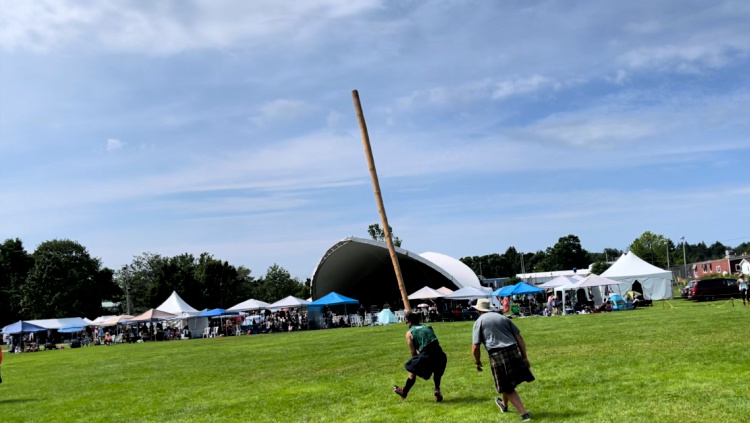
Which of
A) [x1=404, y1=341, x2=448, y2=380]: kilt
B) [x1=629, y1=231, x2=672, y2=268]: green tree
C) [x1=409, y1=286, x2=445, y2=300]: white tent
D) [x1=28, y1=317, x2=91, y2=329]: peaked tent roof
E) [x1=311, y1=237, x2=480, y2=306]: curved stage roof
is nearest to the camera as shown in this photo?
[x1=404, y1=341, x2=448, y2=380]: kilt

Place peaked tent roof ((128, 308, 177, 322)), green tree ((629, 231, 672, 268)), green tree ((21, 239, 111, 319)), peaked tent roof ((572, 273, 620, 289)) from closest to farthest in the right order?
peaked tent roof ((572, 273, 620, 289)) → peaked tent roof ((128, 308, 177, 322)) → green tree ((21, 239, 111, 319)) → green tree ((629, 231, 672, 268))

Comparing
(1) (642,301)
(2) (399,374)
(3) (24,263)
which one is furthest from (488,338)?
(3) (24,263)

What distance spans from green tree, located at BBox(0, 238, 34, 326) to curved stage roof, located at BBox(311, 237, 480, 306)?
39.9m

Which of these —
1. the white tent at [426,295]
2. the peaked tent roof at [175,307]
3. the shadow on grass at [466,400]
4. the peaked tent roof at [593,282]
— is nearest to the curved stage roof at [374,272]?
the white tent at [426,295]

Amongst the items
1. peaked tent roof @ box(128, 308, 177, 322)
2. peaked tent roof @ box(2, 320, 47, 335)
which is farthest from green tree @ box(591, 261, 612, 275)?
peaked tent roof @ box(2, 320, 47, 335)

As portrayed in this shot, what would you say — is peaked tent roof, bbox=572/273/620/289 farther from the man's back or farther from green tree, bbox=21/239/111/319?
green tree, bbox=21/239/111/319

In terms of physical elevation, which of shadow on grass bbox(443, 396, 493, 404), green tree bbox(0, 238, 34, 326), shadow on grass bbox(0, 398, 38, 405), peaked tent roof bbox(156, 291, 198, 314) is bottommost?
shadow on grass bbox(0, 398, 38, 405)

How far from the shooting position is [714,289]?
116 ft

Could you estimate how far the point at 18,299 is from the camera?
251 ft

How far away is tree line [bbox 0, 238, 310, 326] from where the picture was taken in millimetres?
74125

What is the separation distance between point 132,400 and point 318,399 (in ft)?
12.4

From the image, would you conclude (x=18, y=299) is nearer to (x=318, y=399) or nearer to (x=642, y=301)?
(x=642, y=301)

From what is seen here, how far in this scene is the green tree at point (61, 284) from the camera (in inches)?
2884

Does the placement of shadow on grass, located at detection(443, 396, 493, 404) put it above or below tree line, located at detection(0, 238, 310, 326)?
below
